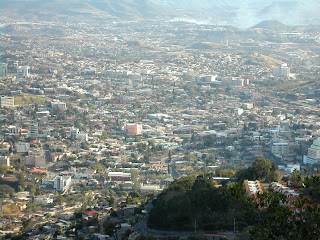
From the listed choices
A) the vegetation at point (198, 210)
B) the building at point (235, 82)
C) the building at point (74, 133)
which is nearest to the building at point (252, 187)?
the vegetation at point (198, 210)

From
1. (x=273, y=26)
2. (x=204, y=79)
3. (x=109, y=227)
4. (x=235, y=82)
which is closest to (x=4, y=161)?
(x=109, y=227)

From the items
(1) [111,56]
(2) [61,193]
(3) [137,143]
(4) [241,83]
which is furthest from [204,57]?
(2) [61,193]

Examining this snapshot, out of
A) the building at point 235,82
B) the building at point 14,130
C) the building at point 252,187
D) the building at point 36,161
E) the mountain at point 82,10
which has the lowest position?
the building at point 36,161

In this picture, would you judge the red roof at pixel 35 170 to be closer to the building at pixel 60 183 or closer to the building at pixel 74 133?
the building at pixel 60 183

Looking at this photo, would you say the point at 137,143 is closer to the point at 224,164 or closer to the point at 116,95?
the point at 224,164

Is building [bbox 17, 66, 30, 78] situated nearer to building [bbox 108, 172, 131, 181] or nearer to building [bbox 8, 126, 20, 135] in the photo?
building [bbox 8, 126, 20, 135]

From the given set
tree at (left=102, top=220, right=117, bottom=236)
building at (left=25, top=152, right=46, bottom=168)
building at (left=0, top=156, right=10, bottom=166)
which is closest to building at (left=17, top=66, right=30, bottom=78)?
building at (left=25, top=152, right=46, bottom=168)
